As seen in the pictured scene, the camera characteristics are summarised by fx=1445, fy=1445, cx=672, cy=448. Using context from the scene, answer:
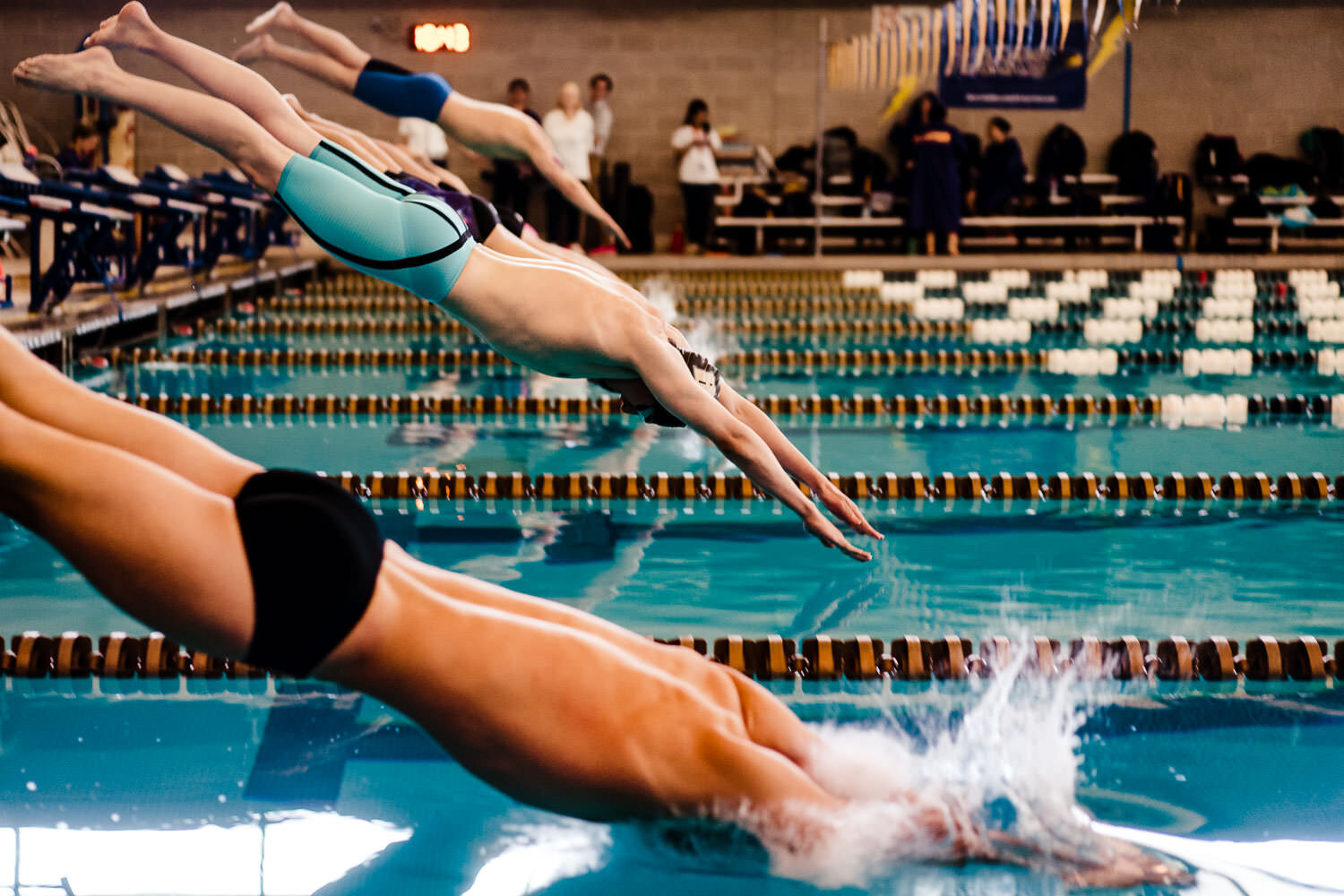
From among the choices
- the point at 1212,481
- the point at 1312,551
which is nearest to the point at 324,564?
the point at 1312,551

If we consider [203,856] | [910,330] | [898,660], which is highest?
[910,330]

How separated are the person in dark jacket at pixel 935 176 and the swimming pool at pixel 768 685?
340 inches

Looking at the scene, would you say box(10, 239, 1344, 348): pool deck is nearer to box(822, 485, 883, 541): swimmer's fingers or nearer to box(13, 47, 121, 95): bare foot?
box(13, 47, 121, 95): bare foot

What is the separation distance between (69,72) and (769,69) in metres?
13.4

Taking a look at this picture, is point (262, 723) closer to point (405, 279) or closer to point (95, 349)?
point (405, 279)

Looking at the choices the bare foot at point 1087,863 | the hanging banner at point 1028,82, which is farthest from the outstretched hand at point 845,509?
the hanging banner at point 1028,82

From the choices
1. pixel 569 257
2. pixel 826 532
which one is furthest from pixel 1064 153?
pixel 826 532

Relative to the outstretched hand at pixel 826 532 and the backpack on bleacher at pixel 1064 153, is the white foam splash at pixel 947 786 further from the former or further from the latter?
the backpack on bleacher at pixel 1064 153

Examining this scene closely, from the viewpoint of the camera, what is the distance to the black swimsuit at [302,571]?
1658mm

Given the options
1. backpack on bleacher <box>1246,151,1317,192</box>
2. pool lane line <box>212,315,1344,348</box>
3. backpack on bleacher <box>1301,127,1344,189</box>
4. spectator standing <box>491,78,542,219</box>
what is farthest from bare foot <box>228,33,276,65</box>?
backpack on bleacher <box>1301,127,1344,189</box>

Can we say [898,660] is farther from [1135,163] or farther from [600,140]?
[1135,163]

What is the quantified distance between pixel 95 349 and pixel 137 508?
281 inches

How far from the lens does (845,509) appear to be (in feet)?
10.1

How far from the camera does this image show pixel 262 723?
2990 mm
